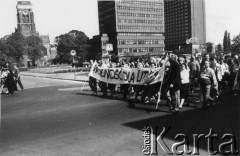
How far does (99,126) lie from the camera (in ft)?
26.0

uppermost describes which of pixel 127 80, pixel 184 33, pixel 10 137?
pixel 184 33

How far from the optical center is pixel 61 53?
335 feet

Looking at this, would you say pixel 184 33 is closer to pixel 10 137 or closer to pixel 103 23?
pixel 103 23

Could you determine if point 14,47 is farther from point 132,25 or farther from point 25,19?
point 132,25

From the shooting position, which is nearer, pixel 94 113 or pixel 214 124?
pixel 214 124

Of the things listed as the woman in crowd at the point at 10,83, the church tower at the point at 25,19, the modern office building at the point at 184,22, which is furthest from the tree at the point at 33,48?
the modern office building at the point at 184,22

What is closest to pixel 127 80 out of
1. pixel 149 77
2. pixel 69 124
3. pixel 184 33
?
pixel 149 77

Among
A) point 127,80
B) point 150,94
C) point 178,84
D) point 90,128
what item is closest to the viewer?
point 90,128

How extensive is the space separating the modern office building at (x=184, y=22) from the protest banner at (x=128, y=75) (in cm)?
13280

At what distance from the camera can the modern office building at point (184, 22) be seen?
151125 mm

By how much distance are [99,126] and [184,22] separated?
156 m

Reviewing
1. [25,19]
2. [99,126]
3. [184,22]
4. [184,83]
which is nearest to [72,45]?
[25,19]

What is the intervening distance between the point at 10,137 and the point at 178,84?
5.31m

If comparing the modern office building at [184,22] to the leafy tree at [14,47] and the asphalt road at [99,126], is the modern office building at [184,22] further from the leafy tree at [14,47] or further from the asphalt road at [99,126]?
the asphalt road at [99,126]
